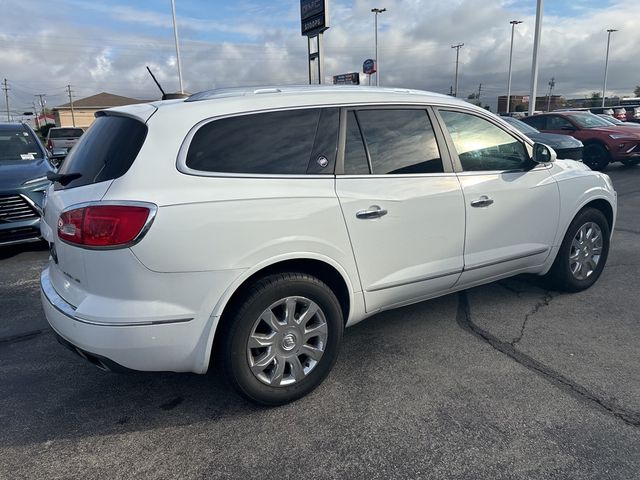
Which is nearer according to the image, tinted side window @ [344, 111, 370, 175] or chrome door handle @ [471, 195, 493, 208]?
tinted side window @ [344, 111, 370, 175]

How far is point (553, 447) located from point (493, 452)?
0.31m

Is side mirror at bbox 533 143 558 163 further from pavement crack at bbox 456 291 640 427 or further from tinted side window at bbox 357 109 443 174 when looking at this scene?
pavement crack at bbox 456 291 640 427

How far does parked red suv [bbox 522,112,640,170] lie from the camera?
12.4 m

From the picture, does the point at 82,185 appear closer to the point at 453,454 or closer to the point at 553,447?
the point at 453,454

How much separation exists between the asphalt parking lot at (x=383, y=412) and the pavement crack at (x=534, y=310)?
25mm

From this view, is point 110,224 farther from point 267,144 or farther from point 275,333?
point 275,333

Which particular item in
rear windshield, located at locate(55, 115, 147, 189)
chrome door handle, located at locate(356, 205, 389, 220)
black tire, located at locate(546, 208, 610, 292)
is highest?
rear windshield, located at locate(55, 115, 147, 189)

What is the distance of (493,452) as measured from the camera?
2.41m

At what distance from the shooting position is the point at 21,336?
393cm

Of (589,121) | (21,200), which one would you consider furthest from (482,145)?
(589,121)

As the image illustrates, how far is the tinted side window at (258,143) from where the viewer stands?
101 inches

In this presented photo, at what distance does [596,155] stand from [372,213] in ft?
40.1

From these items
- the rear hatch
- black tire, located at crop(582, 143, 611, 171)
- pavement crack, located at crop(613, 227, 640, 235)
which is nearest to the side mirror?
the rear hatch

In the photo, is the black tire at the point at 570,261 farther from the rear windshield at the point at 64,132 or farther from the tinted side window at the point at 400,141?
the rear windshield at the point at 64,132
